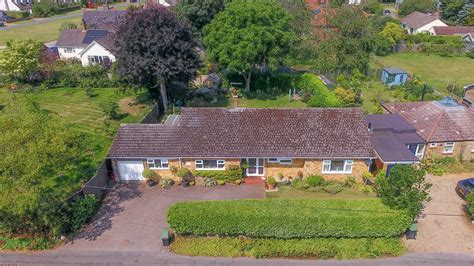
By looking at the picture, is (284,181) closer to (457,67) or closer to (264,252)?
(264,252)

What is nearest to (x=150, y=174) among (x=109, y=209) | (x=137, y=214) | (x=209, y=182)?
(x=137, y=214)

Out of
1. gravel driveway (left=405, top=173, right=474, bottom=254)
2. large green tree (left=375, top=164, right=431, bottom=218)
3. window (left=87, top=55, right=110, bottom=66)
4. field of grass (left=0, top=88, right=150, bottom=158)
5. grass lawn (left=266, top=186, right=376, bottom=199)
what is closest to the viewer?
large green tree (left=375, top=164, right=431, bottom=218)

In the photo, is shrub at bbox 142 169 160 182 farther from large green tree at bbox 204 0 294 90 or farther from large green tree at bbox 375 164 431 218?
large green tree at bbox 204 0 294 90

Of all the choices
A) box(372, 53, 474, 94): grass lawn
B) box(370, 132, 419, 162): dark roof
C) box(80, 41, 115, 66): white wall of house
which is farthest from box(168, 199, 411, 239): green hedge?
box(80, 41, 115, 66): white wall of house

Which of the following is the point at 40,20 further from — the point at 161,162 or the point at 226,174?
the point at 226,174

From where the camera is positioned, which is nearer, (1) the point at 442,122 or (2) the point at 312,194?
(2) the point at 312,194

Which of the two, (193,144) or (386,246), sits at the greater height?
(193,144)

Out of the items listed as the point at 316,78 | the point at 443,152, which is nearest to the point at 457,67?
the point at 316,78
